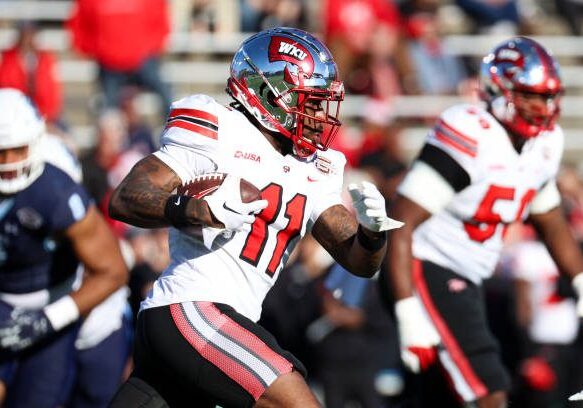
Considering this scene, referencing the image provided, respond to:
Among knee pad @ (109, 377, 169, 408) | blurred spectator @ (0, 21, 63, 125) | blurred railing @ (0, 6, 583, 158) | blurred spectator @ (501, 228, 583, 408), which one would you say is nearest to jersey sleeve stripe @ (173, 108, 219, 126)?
knee pad @ (109, 377, 169, 408)

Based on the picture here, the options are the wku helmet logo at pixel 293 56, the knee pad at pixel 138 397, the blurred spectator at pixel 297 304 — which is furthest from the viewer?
the blurred spectator at pixel 297 304

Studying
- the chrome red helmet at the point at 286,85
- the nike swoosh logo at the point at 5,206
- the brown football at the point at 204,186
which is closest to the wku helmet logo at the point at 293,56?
the chrome red helmet at the point at 286,85

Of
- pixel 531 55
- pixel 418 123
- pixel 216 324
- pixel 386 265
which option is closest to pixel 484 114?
pixel 531 55

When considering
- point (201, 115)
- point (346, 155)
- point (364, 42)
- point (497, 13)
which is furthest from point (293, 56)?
point (497, 13)

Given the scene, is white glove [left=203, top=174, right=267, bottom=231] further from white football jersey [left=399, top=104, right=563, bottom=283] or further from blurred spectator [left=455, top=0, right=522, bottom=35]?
blurred spectator [left=455, top=0, right=522, bottom=35]

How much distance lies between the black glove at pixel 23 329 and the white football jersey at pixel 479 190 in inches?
65.7

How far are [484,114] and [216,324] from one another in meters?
2.01

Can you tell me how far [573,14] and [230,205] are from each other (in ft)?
31.6

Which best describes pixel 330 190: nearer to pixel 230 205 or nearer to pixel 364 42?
pixel 230 205

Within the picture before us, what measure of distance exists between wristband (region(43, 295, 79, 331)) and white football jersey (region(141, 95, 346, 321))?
4.50 feet

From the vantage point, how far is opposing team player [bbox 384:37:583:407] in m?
5.48

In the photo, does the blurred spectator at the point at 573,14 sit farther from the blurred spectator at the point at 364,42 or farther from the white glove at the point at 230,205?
the white glove at the point at 230,205

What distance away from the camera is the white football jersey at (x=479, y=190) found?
5512 mm

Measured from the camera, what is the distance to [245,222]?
156 inches
